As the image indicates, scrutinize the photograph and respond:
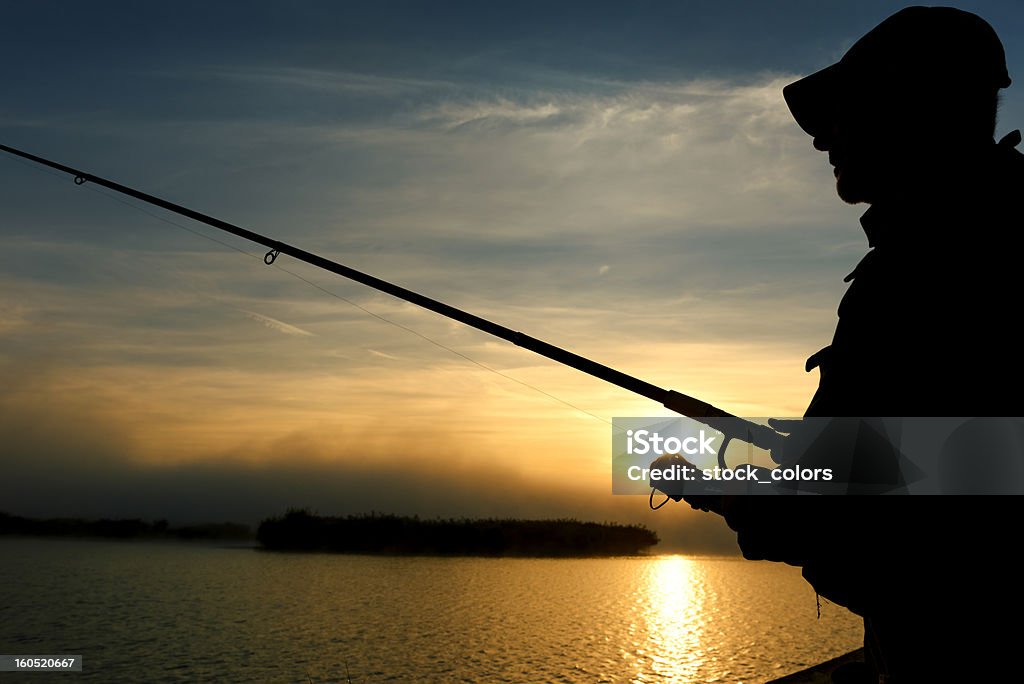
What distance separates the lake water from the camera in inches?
985

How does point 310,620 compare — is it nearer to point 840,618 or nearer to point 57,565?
point 840,618

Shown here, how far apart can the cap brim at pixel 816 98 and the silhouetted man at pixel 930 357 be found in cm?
21

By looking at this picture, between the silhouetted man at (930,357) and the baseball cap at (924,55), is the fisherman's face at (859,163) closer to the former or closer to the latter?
the silhouetted man at (930,357)

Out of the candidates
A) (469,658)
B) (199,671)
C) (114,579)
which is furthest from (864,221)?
(114,579)

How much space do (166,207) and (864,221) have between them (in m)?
8.07

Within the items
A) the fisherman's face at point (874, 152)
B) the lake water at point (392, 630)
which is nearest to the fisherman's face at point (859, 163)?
the fisherman's face at point (874, 152)

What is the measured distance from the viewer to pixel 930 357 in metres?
1.77

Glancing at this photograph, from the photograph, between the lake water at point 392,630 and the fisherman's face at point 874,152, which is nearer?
the fisherman's face at point 874,152

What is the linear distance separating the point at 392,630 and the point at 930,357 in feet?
113

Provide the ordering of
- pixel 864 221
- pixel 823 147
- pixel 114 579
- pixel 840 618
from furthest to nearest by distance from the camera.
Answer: pixel 114 579 < pixel 840 618 < pixel 823 147 < pixel 864 221

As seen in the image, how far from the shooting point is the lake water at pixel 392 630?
82.1 feet

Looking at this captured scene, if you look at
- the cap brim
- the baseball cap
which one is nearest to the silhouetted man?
the baseball cap

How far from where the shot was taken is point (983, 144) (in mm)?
2025

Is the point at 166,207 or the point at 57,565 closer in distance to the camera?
the point at 166,207
